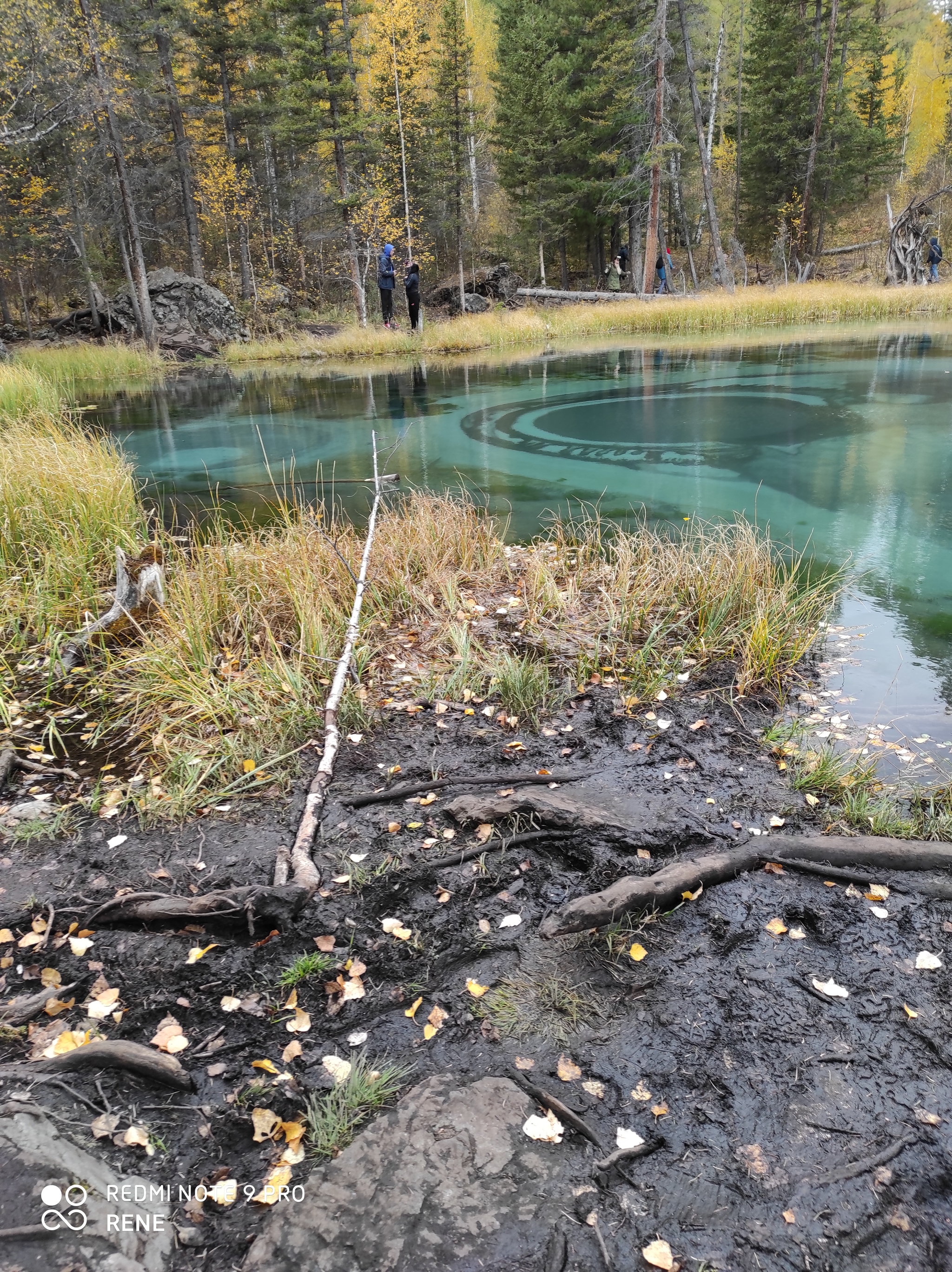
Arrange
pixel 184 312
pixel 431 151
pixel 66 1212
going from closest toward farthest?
pixel 66 1212
pixel 184 312
pixel 431 151

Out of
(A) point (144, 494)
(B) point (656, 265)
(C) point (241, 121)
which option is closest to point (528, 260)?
(B) point (656, 265)

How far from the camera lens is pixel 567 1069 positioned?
1915 mm

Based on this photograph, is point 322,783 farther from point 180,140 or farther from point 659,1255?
point 180,140

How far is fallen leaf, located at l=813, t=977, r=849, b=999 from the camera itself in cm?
211

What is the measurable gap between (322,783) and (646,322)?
22.1 metres

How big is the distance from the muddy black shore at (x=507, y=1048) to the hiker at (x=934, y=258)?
27.2 metres

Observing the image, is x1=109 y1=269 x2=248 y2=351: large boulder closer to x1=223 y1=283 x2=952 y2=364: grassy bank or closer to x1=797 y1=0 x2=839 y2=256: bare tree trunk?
x1=223 y1=283 x2=952 y2=364: grassy bank

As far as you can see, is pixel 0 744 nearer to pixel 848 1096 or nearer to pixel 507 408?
pixel 848 1096

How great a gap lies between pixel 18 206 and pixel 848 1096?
101 ft

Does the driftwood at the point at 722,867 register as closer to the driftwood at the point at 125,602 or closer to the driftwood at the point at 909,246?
the driftwood at the point at 125,602

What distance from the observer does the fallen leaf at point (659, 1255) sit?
4.87 feet

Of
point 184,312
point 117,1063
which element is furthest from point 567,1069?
point 184,312

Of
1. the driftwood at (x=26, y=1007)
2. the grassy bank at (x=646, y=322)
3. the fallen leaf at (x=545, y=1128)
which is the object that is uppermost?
the grassy bank at (x=646, y=322)

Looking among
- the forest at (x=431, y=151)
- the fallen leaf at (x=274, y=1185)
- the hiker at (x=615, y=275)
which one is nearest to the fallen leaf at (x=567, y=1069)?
the fallen leaf at (x=274, y=1185)
